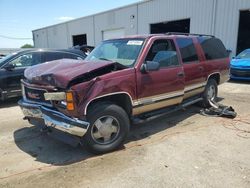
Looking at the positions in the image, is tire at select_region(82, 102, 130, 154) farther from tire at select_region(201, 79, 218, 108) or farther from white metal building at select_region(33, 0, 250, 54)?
white metal building at select_region(33, 0, 250, 54)

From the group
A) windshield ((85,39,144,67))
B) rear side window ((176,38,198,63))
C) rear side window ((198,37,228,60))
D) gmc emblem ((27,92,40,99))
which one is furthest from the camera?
rear side window ((198,37,228,60))

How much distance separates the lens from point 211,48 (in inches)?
275

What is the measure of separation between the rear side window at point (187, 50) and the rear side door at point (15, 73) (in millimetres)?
4758

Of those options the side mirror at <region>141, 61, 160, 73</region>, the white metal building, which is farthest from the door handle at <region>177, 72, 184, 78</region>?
the white metal building

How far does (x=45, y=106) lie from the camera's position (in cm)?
421

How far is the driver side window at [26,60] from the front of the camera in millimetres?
7816

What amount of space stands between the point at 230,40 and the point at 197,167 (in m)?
12.7

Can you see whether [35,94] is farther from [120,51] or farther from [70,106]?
[120,51]

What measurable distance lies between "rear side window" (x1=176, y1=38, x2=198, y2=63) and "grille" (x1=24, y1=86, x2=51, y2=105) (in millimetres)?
3062

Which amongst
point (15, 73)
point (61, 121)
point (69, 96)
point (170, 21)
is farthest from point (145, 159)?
point (170, 21)

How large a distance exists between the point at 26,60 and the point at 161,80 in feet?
16.0

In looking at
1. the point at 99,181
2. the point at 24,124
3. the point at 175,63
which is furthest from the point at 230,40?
the point at 99,181

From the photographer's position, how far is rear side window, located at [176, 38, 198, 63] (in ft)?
18.7

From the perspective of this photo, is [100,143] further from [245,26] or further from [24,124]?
[245,26]
